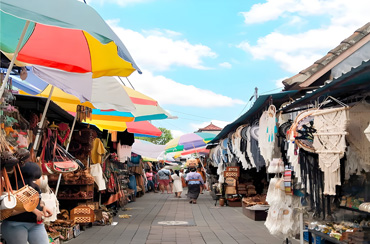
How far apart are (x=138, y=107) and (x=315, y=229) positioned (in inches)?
196

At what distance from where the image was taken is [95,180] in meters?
11.2

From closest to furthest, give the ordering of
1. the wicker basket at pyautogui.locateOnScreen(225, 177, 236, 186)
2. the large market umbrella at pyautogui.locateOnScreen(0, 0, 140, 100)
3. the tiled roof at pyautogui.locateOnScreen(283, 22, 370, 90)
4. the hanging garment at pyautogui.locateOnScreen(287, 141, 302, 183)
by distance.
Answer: the large market umbrella at pyautogui.locateOnScreen(0, 0, 140, 100), the hanging garment at pyautogui.locateOnScreen(287, 141, 302, 183), the tiled roof at pyautogui.locateOnScreen(283, 22, 370, 90), the wicker basket at pyautogui.locateOnScreen(225, 177, 236, 186)

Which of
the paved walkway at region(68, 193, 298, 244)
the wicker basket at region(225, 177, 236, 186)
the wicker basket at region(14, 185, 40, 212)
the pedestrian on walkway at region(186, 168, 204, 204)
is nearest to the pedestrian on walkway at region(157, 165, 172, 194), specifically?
the pedestrian on walkway at region(186, 168, 204, 204)

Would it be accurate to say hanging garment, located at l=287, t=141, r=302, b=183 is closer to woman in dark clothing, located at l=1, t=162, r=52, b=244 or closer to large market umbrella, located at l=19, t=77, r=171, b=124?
large market umbrella, located at l=19, t=77, r=171, b=124

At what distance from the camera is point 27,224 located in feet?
15.6

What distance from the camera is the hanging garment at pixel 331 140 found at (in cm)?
533

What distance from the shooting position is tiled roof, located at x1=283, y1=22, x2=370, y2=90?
8617 millimetres

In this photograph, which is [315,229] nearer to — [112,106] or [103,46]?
[112,106]

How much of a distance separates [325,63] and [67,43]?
6.07 meters

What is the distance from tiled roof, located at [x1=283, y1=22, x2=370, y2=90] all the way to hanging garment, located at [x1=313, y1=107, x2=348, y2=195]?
2954mm

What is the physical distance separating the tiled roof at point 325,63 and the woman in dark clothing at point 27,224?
586cm

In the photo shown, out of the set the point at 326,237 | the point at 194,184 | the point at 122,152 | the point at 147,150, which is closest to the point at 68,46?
the point at 326,237

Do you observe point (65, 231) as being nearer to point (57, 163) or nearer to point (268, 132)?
point (57, 163)

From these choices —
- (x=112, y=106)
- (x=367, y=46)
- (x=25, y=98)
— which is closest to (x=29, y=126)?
(x=25, y=98)
